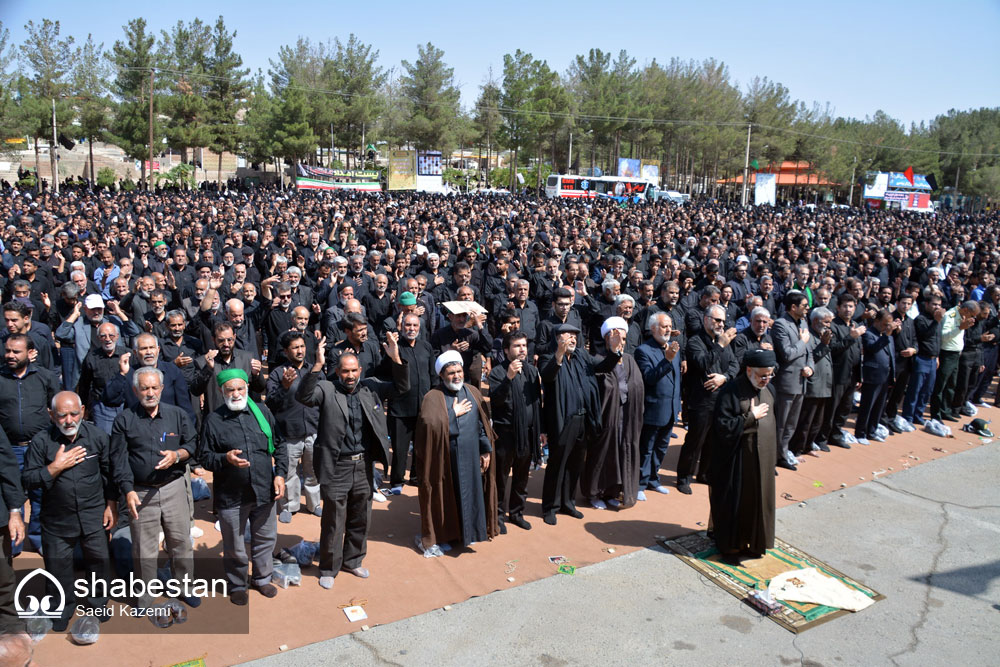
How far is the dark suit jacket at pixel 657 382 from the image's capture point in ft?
20.9

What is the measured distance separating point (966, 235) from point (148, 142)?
1589 inches

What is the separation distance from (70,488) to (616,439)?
161 inches

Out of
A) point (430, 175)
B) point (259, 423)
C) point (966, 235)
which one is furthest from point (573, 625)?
point (430, 175)

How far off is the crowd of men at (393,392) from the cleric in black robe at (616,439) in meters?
0.02

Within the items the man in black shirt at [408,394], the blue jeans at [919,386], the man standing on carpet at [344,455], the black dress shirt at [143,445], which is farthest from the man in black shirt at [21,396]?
the blue jeans at [919,386]

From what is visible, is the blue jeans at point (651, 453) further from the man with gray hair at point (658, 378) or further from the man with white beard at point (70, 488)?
the man with white beard at point (70, 488)

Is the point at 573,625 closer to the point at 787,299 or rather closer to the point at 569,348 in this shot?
the point at 569,348

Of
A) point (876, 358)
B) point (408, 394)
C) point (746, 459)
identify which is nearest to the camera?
point (746, 459)

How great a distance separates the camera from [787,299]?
291 inches

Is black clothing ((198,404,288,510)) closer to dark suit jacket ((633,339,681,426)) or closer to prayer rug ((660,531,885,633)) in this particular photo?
prayer rug ((660,531,885,633))

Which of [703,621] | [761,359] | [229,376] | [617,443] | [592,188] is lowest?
[703,621]

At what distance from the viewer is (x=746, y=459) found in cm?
509

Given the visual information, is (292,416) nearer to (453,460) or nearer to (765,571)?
(453,460)

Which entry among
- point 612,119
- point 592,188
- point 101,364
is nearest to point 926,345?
point 101,364
